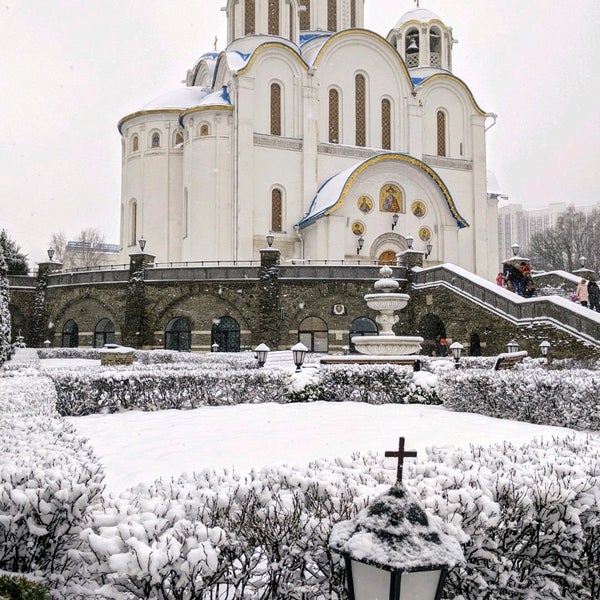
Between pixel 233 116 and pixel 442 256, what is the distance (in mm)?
13447

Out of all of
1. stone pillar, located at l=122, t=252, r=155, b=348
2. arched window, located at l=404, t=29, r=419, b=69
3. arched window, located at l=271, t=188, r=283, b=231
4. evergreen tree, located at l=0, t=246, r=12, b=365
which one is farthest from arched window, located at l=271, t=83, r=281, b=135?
evergreen tree, located at l=0, t=246, r=12, b=365

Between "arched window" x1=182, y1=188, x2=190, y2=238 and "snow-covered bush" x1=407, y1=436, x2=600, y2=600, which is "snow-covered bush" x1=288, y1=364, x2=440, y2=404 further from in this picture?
"arched window" x1=182, y1=188, x2=190, y2=238

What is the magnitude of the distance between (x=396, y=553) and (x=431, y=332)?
25.5 m

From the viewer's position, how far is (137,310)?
92.6 ft

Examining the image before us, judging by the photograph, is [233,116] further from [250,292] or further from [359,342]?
[359,342]

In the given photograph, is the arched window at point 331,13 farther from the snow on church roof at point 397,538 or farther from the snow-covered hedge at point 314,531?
the snow on church roof at point 397,538

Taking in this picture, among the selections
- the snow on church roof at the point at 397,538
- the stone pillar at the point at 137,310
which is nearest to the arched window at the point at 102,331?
the stone pillar at the point at 137,310

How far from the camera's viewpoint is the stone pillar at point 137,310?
2794 centimetres

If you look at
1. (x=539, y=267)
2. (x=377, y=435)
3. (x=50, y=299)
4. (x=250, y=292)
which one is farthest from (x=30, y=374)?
(x=539, y=267)

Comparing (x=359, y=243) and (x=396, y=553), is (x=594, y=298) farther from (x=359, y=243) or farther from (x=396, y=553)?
(x=396, y=553)

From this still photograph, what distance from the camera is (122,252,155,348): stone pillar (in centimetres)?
2794

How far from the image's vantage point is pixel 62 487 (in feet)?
10.3

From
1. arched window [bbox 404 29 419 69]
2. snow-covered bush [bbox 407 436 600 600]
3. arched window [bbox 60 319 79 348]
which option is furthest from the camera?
arched window [bbox 404 29 419 69]

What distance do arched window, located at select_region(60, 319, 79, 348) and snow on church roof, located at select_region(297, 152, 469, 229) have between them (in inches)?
495
